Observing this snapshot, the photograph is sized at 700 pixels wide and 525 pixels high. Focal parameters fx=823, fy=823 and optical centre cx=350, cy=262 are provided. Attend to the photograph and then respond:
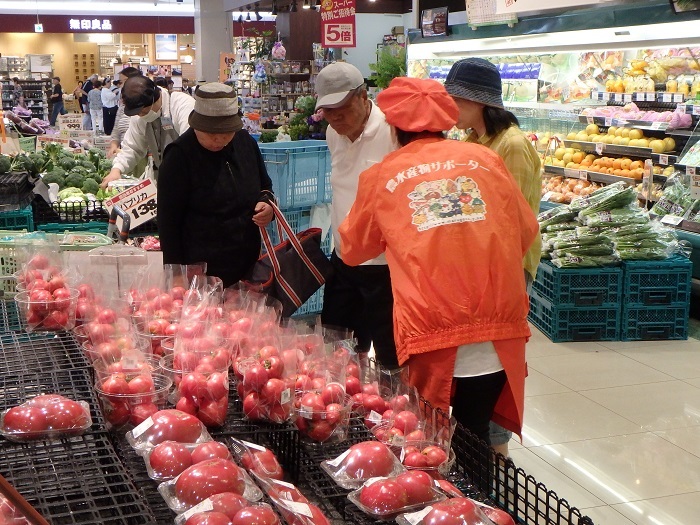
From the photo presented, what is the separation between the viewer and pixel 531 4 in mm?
7047

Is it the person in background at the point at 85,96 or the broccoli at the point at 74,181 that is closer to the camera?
the broccoli at the point at 74,181

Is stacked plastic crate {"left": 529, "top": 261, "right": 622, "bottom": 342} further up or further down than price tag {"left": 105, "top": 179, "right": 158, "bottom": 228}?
further down

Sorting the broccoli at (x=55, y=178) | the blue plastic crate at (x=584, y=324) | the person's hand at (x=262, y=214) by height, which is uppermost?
the person's hand at (x=262, y=214)

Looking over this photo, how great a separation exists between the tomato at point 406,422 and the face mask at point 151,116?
12.0 ft

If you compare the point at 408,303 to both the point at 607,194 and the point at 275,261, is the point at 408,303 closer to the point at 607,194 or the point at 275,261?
the point at 275,261

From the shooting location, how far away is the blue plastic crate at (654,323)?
5.55 metres

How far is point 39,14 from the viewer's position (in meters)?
30.2

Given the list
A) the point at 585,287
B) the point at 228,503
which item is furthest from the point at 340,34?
the point at 228,503

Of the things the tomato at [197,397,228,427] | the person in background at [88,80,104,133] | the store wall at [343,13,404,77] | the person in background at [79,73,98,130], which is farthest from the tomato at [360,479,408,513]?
the person in background at [79,73,98,130]

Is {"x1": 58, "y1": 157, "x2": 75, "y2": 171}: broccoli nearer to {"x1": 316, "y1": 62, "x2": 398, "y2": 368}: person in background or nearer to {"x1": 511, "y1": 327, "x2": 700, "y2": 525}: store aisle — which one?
{"x1": 316, "y1": 62, "x2": 398, "y2": 368}: person in background

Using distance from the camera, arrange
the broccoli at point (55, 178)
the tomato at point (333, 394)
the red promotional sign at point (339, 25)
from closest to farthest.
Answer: the tomato at point (333, 394), the broccoli at point (55, 178), the red promotional sign at point (339, 25)

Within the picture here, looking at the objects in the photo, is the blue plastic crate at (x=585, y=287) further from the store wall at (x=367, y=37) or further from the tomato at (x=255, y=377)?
the store wall at (x=367, y=37)

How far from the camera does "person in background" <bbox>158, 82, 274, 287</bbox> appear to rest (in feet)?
11.3

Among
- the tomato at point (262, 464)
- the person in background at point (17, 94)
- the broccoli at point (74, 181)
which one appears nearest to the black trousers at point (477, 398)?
the tomato at point (262, 464)
